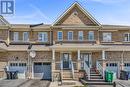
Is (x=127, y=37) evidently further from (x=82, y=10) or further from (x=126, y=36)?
(x=82, y=10)

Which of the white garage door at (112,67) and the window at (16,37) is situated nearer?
the white garage door at (112,67)

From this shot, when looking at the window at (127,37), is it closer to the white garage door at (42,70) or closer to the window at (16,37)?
the white garage door at (42,70)

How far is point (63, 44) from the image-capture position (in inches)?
1709

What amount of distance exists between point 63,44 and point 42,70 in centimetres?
433

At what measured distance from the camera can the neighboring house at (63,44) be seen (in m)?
43.3

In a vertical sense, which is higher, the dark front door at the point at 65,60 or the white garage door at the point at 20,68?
the dark front door at the point at 65,60

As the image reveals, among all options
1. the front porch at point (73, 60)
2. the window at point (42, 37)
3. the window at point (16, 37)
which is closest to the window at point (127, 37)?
the front porch at point (73, 60)

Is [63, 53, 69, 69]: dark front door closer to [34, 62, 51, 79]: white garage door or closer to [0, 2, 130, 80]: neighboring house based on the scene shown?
[0, 2, 130, 80]: neighboring house

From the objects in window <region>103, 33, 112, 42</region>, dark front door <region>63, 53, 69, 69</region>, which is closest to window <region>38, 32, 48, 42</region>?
dark front door <region>63, 53, 69, 69</region>

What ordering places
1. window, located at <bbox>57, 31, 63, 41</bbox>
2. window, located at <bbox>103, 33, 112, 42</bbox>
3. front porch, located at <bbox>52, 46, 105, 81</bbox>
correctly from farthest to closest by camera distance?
window, located at <bbox>103, 33, 112, 42</bbox> < window, located at <bbox>57, 31, 63, 41</bbox> < front porch, located at <bbox>52, 46, 105, 81</bbox>

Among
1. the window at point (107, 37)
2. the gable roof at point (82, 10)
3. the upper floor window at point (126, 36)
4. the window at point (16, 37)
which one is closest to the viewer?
the gable roof at point (82, 10)

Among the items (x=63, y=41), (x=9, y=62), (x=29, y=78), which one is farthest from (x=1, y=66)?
(x=63, y=41)

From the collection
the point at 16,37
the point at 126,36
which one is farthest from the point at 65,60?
the point at 126,36

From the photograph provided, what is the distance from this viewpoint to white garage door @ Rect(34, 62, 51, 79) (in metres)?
43.8
